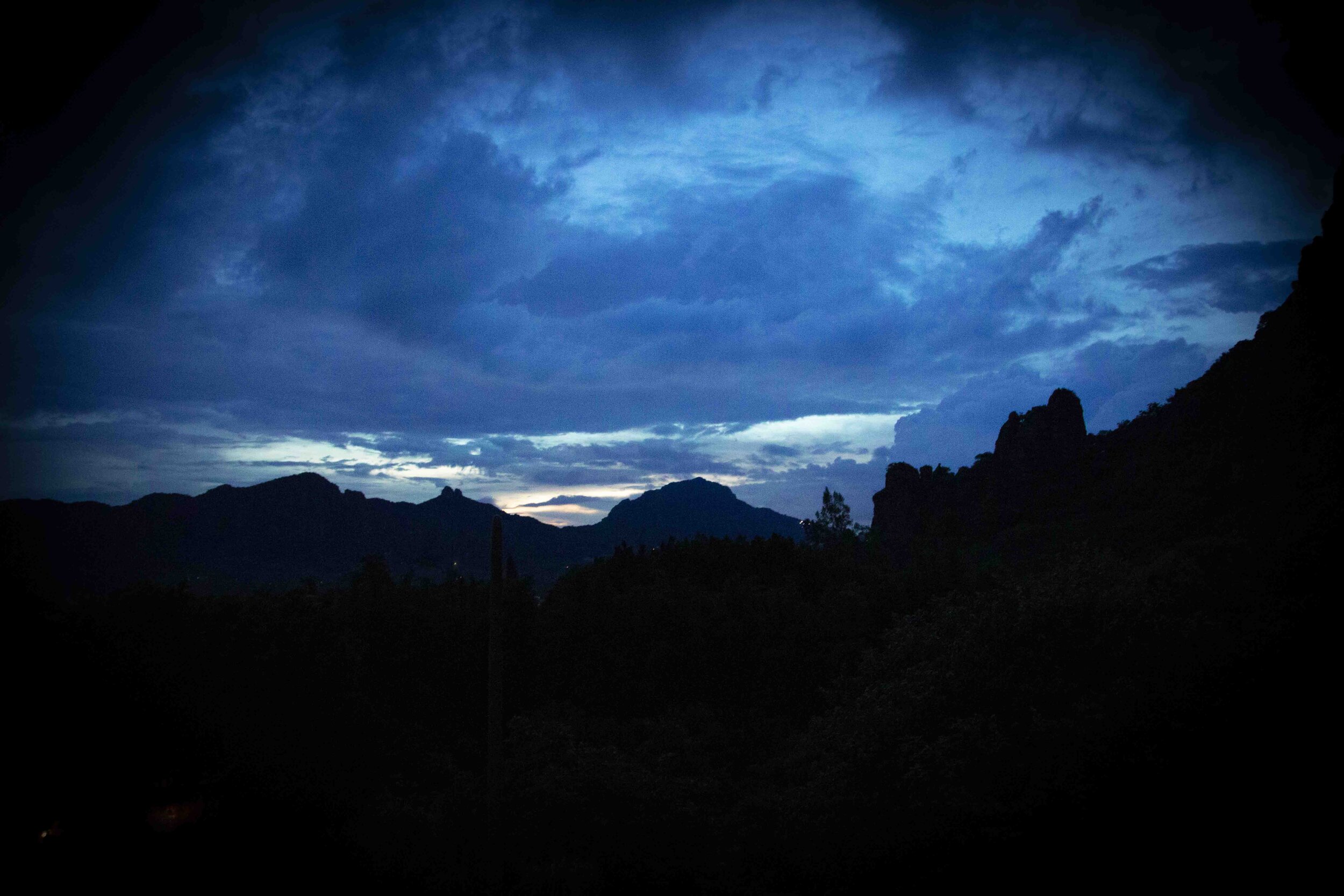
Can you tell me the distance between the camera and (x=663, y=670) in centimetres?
2383

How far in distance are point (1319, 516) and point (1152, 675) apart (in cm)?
894

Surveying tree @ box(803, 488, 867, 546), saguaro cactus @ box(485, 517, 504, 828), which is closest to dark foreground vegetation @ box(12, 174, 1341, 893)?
saguaro cactus @ box(485, 517, 504, 828)

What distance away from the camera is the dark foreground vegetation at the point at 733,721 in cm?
1145

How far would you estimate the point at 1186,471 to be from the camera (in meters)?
43.7

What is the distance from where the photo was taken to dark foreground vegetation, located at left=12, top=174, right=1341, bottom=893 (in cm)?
1145

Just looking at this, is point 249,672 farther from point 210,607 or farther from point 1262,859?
point 1262,859

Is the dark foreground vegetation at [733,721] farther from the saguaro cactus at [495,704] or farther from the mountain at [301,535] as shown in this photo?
the mountain at [301,535]

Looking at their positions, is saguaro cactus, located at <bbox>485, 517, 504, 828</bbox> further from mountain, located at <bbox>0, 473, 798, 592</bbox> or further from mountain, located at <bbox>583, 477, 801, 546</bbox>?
mountain, located at <bbox>583, 477, 801, 546</bbox>

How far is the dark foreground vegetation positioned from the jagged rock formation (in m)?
0.34

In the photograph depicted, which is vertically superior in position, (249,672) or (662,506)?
(662,506)

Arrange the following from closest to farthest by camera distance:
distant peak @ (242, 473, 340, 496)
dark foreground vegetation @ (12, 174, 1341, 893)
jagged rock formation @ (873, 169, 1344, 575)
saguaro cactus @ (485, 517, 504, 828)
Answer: dark foreground vegetation @ (12, 174, 1341, 893) → saguaro cactus @ (485, 517, 504, 828) → jagged rock formation @ (873, 169, 1344, 575) → distant peak @ (242, 473, 340, 496)

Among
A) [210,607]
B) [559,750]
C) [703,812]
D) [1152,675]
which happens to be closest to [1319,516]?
[1152,675]

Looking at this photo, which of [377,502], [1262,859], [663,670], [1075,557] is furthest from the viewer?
[377,502]

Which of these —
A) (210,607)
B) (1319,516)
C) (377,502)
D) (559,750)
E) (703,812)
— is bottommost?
(703,812)
